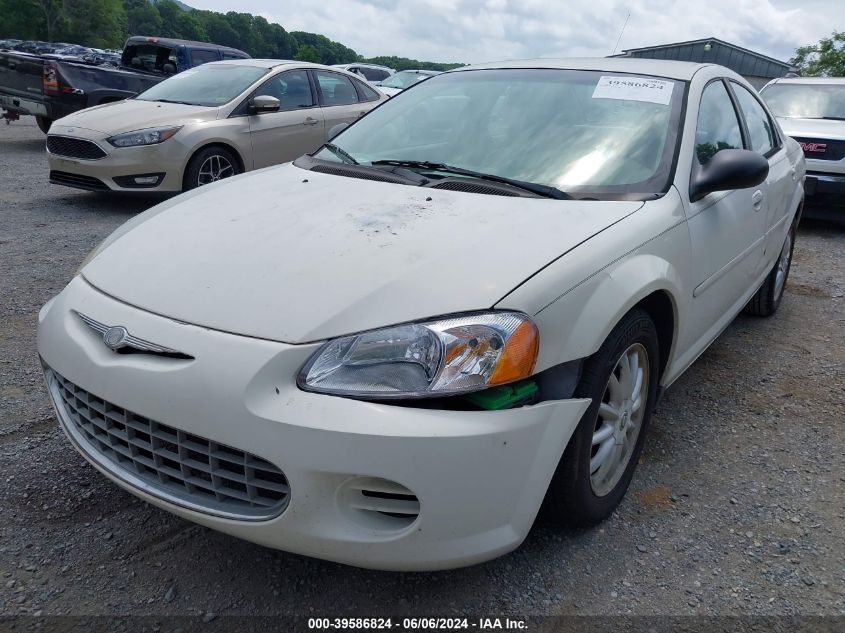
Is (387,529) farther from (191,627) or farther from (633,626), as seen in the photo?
(633,626)

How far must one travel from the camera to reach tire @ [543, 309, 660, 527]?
77.9 inches

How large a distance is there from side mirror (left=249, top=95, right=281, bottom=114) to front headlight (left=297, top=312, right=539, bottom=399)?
5458 mm

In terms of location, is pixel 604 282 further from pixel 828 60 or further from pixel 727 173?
pixel 828 60

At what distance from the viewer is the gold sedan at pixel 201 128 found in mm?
6352

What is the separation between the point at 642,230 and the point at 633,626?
1194 millimetres

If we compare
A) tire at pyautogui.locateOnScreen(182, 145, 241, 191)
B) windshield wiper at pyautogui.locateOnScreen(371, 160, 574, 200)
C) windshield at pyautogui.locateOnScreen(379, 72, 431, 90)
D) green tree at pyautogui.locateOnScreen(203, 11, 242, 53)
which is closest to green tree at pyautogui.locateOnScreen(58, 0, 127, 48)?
green tree at pyautogui.locateOnScreen(203, 11, 242, 53)

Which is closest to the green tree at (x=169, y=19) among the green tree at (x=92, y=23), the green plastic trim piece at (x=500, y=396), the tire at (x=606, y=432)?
the green tree at (x=92, y=23)

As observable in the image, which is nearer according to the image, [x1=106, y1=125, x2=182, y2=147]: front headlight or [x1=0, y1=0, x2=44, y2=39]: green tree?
[x1=106, y1=125, x2=182, y2=147]: front headlight

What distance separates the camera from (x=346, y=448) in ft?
5.30

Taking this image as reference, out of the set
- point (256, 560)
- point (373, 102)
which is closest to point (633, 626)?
point (256, 560)

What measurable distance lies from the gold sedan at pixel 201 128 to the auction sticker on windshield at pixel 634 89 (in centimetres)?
340

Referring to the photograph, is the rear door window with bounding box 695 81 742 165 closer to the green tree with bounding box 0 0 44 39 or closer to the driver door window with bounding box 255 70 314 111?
the driver door window with bounding box 255 70 314 111

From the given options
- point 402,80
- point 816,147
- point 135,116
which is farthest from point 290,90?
point 402,80

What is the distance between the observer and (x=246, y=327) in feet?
5.86
